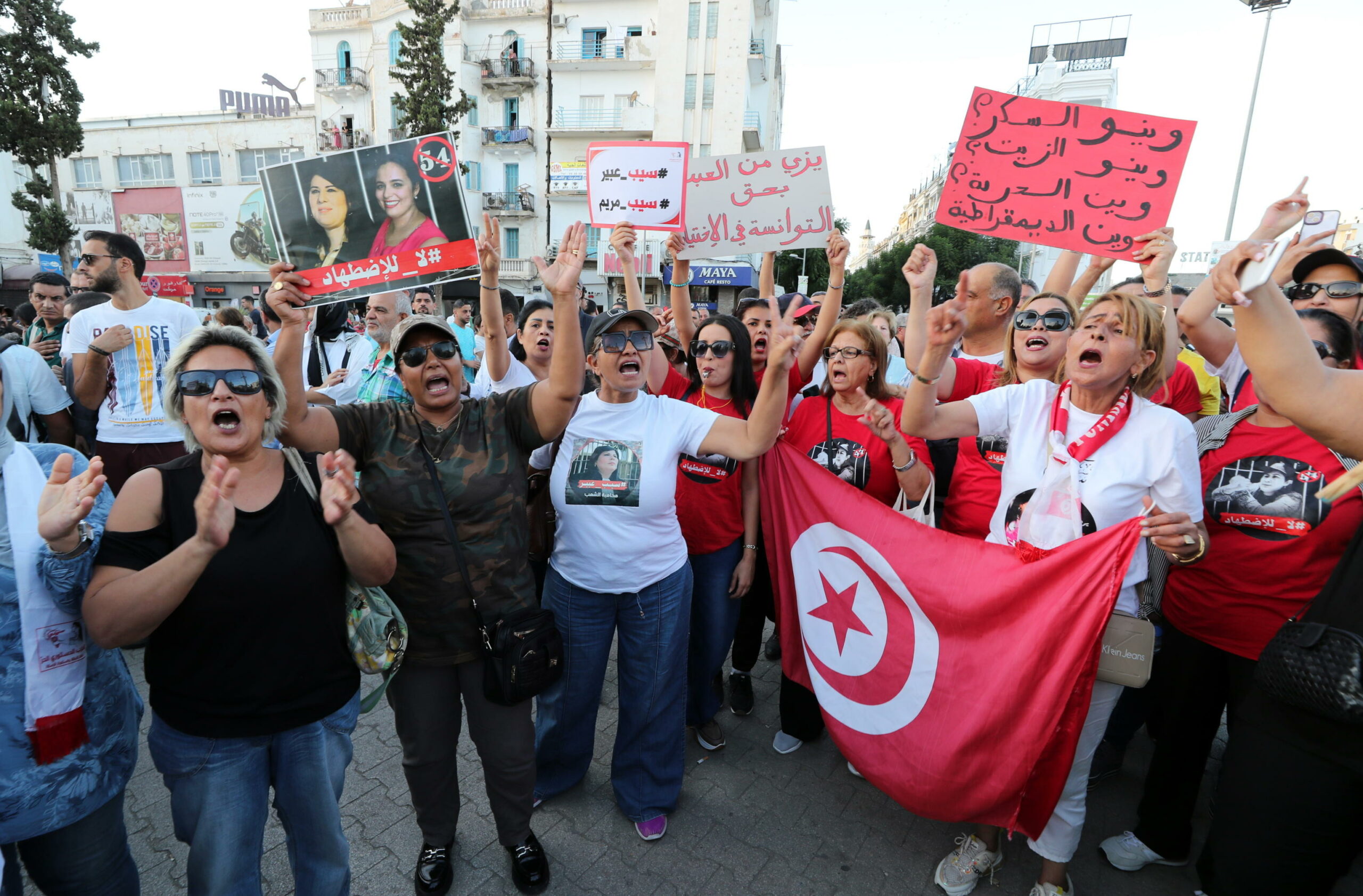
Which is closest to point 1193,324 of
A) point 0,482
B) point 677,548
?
point 677,548

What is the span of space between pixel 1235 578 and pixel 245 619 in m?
3.27

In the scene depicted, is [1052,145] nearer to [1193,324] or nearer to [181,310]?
[1193,324]

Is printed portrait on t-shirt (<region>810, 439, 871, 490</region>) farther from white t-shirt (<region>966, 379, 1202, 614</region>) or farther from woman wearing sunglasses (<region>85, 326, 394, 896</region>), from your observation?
woman wearing sunglasses (<region>85, 326, 394, 896</region>)

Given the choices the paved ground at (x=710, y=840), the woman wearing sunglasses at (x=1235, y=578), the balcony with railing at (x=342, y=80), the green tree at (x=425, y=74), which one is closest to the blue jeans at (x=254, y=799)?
the paved ground at (x=710, y=840)

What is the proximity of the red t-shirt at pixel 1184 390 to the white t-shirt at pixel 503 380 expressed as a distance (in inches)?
132

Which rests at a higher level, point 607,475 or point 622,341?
point 622,341

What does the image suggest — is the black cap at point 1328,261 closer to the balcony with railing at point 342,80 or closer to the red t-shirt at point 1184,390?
the red t-shirt at point 1184,390

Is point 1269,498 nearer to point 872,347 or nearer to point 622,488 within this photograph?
point 872,347

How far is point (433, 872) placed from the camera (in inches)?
99.2

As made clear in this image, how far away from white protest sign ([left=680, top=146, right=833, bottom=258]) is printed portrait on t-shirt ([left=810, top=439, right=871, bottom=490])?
5.61 ft

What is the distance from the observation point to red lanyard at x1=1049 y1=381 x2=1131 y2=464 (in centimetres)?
226

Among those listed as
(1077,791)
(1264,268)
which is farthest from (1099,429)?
(1077,791)

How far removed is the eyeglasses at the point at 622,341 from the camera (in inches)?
104

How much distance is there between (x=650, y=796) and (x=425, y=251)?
2.54 meters
